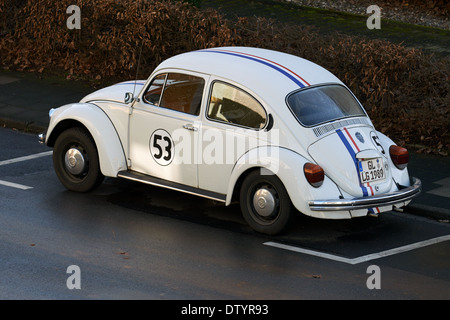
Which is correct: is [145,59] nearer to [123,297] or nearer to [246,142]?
[246,142]

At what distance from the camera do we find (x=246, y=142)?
34.2 ft

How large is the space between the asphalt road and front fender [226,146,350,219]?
525 millimetres

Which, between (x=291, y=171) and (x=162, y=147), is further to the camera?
(x=162, y=147)

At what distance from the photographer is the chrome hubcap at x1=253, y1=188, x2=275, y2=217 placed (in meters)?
10.2

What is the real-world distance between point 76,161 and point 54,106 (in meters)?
4.55

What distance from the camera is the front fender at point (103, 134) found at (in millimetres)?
11391

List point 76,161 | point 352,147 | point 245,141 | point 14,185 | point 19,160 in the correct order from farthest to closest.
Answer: point 19,160 → point 14,185 → point 76,161 → point 245,141 → point 352,147

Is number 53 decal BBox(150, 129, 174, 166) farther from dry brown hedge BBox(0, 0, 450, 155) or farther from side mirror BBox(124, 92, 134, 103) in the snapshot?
dry brown hedge BBox(0, 0, 450, 155)

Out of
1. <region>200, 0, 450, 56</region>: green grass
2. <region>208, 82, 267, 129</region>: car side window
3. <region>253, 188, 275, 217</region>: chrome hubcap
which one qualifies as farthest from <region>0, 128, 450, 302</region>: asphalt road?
<region>200, 0, 450, 56</region>: green grass

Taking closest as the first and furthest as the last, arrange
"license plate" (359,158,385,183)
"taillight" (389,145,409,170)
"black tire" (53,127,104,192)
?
"license plate" (359,158,385,183), "taillight" (389,145,409,170), "black tire" (53,127,104,192)

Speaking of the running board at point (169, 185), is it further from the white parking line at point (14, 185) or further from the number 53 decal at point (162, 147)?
the white parking line at point (14, 185)

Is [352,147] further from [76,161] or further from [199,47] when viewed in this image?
[199,47]

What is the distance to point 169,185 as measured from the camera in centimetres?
1102

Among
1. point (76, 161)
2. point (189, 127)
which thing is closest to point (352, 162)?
point (189, 127)
